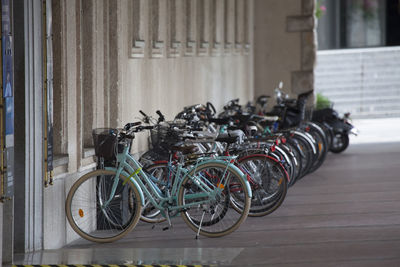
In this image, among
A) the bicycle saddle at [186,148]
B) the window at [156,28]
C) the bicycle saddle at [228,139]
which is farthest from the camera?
the window at [156,28]

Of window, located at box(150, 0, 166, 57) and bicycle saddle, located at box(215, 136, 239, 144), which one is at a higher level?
window, located at box(150, 0, 166, 57)

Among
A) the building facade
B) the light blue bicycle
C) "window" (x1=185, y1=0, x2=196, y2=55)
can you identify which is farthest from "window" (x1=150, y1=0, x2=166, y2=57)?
the light blue bicycle

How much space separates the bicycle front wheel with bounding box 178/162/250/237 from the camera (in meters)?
10.2

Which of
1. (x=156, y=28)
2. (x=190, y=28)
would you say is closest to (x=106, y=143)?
(x=156, y=28)

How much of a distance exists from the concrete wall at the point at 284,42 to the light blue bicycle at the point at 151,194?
14350 mm

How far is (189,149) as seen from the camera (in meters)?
10.4

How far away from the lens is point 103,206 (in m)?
10.4

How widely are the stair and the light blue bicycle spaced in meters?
17.4

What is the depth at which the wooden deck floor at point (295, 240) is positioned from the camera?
912cm

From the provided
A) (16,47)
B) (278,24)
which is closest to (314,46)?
(278,24)

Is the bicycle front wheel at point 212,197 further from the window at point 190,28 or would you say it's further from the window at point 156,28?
the window at point 190,28

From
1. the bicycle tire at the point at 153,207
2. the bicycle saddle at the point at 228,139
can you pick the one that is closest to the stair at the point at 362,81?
the bicycle tire at the point at 153,207

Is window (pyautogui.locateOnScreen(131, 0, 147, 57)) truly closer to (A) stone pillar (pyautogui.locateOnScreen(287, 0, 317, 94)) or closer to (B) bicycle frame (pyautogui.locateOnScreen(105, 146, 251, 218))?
(B) bicycle frame (pyautogui.locateOnScreen(105, 146, 251, 218))

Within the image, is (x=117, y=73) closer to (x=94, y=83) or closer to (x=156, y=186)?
(x=94, y=83)
